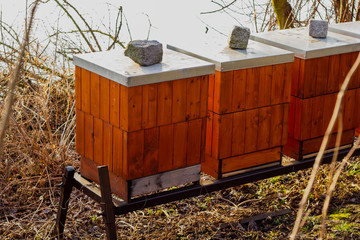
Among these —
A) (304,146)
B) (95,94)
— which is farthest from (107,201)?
(304,146)

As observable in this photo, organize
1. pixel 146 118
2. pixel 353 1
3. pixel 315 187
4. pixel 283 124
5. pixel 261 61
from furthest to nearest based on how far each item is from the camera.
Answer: pixel 353 1
pixel 315 187
pixel 283 124
pixel 261 61
pixel 146 118

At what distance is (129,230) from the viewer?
11.8ft

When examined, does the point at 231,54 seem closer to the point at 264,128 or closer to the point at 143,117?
the point at 264,128

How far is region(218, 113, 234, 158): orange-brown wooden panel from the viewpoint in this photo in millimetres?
3000

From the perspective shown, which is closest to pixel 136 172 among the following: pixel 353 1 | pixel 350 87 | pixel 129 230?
pixel 129 230

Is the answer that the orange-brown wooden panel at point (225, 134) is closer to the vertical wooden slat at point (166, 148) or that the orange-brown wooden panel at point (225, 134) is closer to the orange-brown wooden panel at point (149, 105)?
the vertical wooden slat at point (166, 148)

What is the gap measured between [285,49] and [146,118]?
1135mm

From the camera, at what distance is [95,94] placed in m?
2.92

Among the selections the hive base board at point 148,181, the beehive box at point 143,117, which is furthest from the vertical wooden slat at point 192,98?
the hive base board at point 148,181

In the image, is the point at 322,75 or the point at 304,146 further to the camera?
the point at 304,146

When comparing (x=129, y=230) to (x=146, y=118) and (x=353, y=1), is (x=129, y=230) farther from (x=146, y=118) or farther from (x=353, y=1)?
(x=353, y=1)

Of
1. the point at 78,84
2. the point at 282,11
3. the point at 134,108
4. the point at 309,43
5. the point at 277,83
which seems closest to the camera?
the point at 134,108

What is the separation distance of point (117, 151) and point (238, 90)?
30.7 inches

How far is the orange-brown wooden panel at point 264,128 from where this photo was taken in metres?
3.16
